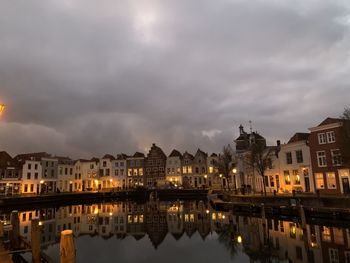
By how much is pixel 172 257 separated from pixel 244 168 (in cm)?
4639

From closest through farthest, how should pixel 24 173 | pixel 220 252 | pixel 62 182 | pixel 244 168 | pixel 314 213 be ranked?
pixel 220 252, pixel 314 213, pixel 244 168, pixel 24 173, pixel 62 182

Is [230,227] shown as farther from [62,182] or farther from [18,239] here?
[62,182]

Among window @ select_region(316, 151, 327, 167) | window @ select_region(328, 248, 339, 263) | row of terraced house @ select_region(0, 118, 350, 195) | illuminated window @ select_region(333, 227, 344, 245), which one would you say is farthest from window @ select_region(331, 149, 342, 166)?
window @ select_region(328, 248, 339, 263)

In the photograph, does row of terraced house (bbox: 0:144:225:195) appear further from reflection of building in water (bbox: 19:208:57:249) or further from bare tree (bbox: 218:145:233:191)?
reflection of building in water (bbox: 19:208:57:249)

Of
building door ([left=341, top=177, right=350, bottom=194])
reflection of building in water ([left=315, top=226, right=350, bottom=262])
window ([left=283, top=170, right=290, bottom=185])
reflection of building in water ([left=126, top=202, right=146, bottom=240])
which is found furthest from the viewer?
window ([left=283, top=170, right=290, bottom=185])

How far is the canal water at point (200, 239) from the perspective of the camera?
77.6ft

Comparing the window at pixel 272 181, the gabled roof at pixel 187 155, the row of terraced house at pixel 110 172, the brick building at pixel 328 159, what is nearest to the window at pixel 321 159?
the brick building at pixel 328 159

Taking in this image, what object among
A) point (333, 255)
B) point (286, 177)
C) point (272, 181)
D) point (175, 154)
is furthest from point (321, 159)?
point (175, 154)

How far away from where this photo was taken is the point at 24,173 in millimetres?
78438

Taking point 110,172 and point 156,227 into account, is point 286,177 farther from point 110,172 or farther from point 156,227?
point 110,172

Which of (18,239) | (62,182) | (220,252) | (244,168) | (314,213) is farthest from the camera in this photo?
(62,182)

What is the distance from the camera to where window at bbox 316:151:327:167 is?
146 ft

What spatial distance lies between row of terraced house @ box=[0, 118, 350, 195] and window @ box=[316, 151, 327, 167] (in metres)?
0.15

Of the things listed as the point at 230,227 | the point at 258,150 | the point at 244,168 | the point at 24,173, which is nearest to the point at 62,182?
the point at 24,173
